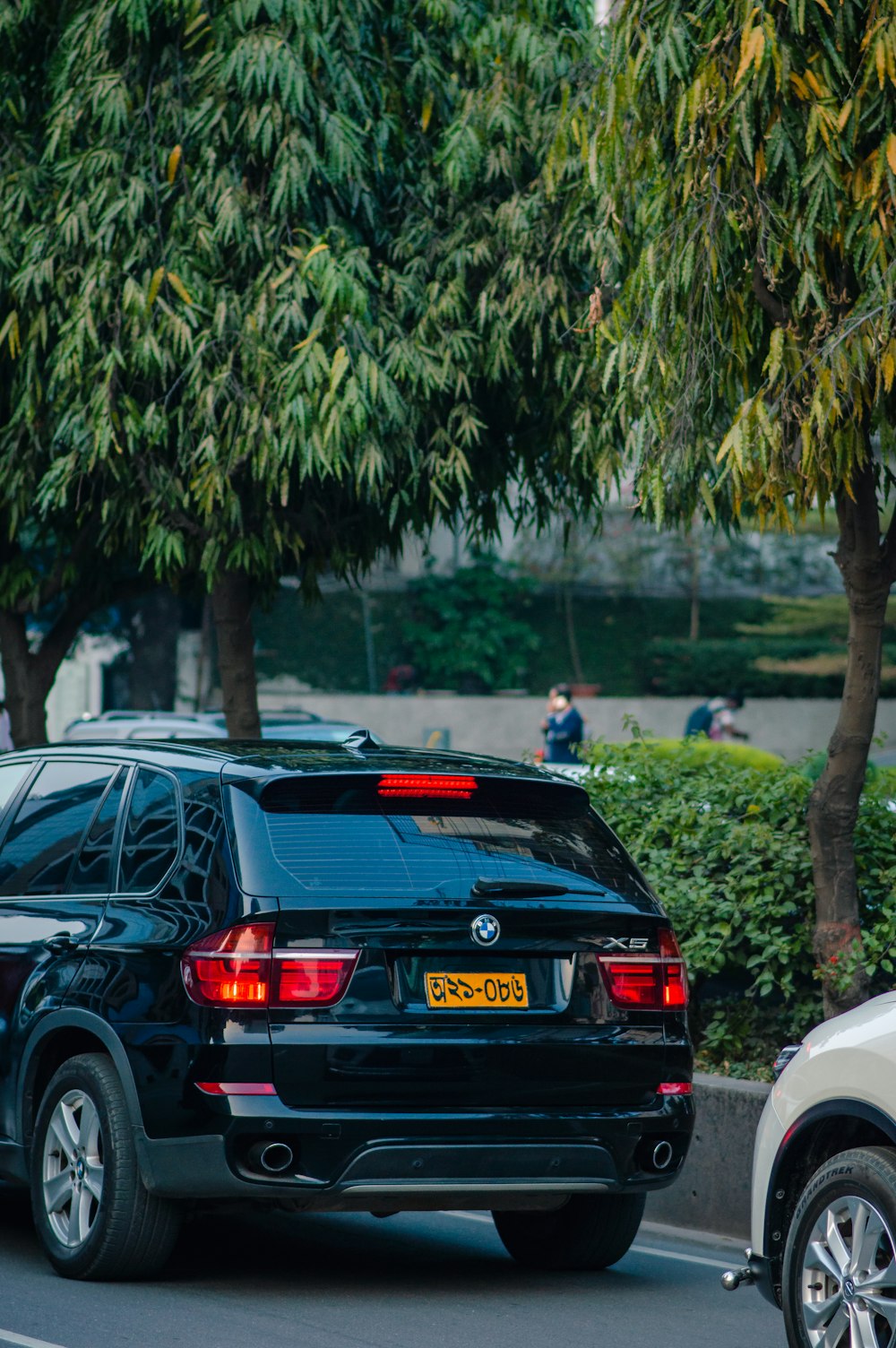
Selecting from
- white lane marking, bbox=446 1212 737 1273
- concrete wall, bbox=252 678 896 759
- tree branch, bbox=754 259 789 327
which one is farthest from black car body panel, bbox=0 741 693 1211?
concrete wall, bbox=252 678 896 759

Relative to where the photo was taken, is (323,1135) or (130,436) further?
(130,436)

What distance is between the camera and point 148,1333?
5.34 m

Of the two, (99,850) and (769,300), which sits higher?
(769,300)

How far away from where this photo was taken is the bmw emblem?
5695mm

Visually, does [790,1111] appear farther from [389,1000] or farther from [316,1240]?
[316,1240]

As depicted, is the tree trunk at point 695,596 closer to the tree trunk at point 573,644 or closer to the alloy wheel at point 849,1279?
the tree trunk at point 573,644

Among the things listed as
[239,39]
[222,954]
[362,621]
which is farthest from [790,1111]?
[362,621]

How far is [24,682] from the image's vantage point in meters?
15.4

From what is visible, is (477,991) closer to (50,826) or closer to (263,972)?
(263,972)

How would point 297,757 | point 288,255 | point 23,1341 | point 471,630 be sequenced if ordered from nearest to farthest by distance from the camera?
point 23,1341, point 297,757, point 288,255, point 471,630

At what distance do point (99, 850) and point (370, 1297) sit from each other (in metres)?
1.67

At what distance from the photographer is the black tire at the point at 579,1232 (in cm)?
643

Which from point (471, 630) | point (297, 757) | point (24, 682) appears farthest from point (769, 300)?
point (471, 630)

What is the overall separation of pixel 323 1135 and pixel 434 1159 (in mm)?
339
